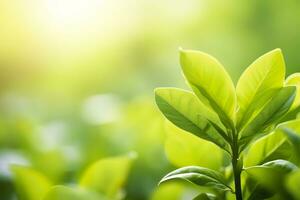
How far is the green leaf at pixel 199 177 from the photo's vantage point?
723 mm

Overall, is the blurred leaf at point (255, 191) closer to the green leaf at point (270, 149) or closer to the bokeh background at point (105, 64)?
the green leaf at point (270, 149)

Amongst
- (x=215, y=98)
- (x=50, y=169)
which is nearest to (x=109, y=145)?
(x=50, y=169)

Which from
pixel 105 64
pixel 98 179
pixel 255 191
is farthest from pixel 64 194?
pixel 105 64

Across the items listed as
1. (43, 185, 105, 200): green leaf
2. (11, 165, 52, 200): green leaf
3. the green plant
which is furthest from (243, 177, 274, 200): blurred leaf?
(11, 165, 52, 200): green leaf

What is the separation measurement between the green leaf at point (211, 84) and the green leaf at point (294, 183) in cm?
13

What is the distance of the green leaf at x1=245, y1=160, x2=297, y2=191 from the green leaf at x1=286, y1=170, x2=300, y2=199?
28 mm

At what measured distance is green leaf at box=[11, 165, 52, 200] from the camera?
1.06 meters

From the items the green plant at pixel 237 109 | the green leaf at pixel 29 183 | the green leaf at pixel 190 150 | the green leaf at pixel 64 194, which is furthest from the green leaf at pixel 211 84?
the green leaf at pixel 29 183

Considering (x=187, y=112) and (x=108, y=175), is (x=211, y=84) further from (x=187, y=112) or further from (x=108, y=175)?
(x=108, y=175)

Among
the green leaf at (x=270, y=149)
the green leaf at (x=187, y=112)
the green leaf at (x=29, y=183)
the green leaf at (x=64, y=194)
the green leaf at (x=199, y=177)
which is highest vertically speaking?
the green leaf at (x=187, y=112)

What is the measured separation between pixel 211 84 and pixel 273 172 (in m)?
0.14

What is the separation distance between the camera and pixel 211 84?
77cm

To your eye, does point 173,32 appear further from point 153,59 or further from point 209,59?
point 209,59

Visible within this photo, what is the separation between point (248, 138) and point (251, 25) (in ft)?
6.01
